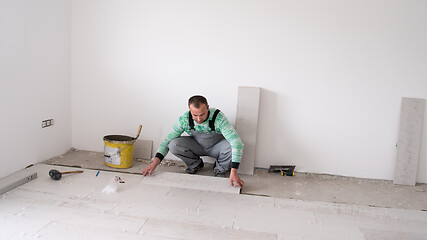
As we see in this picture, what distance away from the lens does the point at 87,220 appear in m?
2.63

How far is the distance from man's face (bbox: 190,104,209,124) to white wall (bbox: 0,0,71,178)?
160cm

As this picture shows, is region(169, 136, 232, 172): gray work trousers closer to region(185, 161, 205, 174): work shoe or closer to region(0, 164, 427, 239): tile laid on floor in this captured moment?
region(185, 161, 205, 174): work shoe

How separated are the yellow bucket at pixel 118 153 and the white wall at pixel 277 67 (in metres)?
0.41

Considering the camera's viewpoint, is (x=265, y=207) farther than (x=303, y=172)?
No

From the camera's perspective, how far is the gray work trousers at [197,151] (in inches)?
145

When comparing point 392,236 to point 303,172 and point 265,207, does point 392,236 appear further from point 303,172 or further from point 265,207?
point 303,172

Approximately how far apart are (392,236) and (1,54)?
11.2ft

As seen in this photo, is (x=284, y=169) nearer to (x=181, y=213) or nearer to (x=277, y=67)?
(x=277, y=67)

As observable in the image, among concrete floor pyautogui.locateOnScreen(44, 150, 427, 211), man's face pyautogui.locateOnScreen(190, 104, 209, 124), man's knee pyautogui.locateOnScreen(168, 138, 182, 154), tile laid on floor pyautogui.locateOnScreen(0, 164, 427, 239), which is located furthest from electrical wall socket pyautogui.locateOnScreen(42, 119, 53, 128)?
man's face pyautogui.locateOnScreen(190, 104, 209, 124)

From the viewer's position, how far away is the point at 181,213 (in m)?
2.84

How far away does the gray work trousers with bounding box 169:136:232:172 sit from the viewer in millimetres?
3680

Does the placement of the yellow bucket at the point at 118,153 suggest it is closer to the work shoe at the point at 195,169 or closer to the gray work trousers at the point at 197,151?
the gray work trousers at the point at 197,151

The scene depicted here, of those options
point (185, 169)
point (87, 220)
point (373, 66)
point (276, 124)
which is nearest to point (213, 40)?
point (276, 124)

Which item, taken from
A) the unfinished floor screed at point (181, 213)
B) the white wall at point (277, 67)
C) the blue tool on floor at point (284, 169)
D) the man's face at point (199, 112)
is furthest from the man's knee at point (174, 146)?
the blue tool on floor at point (284, 169)
